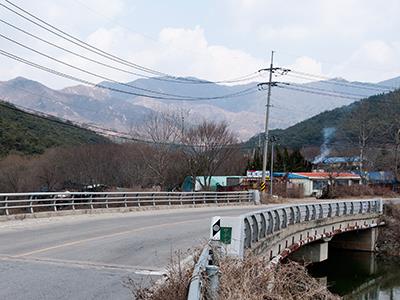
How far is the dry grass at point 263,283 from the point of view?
7.34 meters

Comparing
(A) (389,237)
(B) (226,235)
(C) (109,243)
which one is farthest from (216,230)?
(A) (389,237)

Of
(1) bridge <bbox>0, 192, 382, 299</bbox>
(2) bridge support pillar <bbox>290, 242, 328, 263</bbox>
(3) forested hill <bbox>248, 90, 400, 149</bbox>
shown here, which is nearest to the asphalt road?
(1) bridge <bbox>0, 192, 382, 299</bbox>

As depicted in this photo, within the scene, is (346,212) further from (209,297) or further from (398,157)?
(398,157)

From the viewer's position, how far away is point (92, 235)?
1711cm

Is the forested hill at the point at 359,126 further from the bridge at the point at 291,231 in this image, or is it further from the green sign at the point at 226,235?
the green sign at the point at 226,235

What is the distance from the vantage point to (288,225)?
21188 millimetres

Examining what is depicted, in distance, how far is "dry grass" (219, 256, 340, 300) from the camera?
7.34m

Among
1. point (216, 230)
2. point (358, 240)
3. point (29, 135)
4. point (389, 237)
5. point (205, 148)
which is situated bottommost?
point (358, 240)

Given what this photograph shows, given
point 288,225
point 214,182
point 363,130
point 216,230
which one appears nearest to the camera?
point 216,230

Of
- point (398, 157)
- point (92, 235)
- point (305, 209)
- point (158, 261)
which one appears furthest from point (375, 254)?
point (398, 157)

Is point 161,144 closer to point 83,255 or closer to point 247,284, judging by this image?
point 83,255

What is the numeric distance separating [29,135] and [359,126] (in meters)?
45.9

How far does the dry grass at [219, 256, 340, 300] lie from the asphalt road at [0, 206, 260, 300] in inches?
75.4

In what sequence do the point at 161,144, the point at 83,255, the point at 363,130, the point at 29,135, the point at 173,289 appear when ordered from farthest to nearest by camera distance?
1. the point at 363,130
2. the point at 29,135
3. the point at 161,144
4. the point at 83,255
5. the point at 173,289
